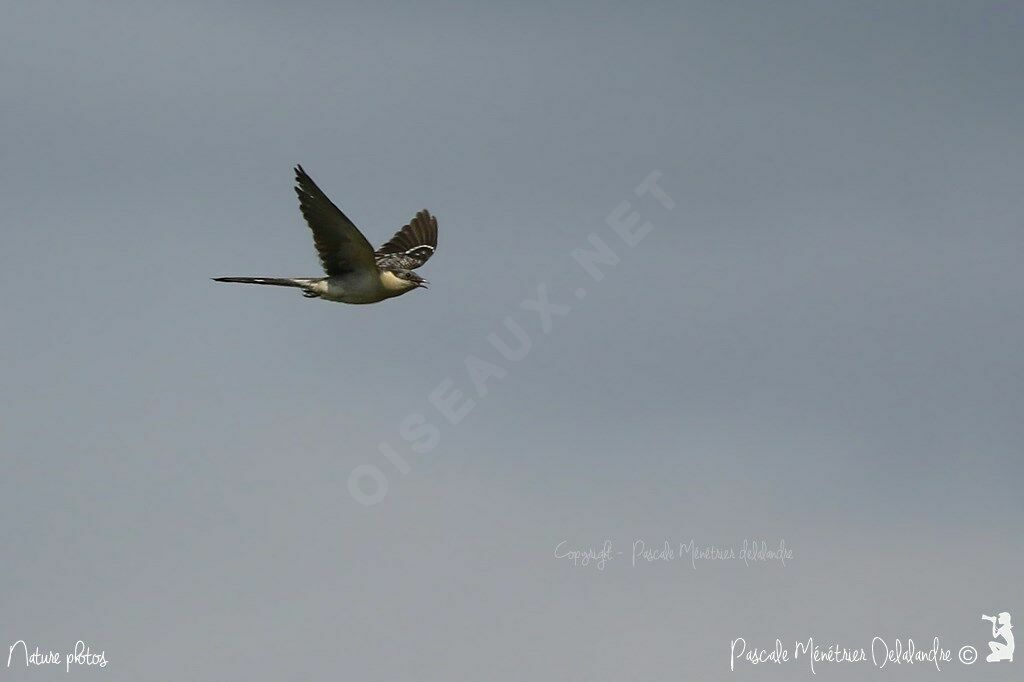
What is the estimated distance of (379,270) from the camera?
27.0 meters

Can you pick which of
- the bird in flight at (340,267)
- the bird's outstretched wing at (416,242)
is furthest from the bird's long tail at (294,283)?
the bird's outstretched wing at (416,242)

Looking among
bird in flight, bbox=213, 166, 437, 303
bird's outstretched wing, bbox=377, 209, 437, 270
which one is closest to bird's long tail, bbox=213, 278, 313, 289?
bird in flight, bbox=213, 166, 437, 303

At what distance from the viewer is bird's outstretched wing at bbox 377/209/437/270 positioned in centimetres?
3181

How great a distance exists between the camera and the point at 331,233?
84.0 ft

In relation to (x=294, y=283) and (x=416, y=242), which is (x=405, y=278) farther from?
(x=416, y=242)

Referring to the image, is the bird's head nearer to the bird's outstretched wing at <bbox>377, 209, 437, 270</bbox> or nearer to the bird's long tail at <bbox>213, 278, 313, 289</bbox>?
the bird's long tail at <bbox>213, 278, 313, 289</bbox>

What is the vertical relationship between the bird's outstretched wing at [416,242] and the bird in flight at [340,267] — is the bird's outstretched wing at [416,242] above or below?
above

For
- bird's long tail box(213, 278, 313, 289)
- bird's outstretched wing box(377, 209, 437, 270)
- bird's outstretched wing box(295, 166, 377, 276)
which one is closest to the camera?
bird's outstretched wing box(295, 166, 377, 276)

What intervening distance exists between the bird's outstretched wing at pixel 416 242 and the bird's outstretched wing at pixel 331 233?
5125mm

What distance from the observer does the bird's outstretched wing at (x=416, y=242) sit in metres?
31.8

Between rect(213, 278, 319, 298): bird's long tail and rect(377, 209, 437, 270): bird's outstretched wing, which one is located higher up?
rect(377, 209, 437, 270): bird's outstretched wing

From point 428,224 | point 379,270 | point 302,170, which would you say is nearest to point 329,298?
point 379,270

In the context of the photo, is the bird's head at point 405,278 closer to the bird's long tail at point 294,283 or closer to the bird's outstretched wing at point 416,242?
the bird's long tail at point 294,283

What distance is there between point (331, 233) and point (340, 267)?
3.59 ft
